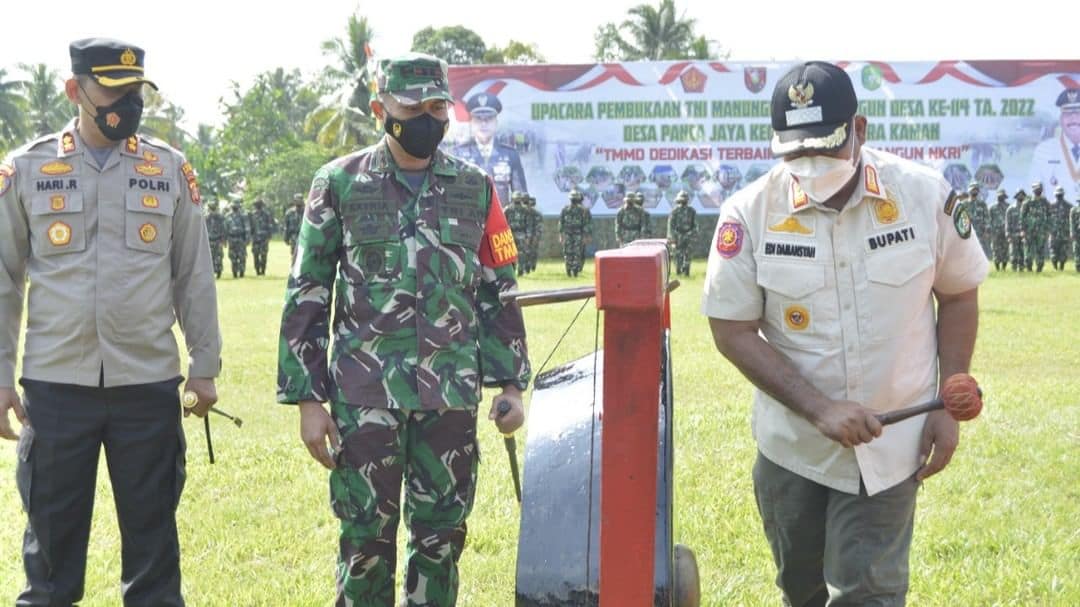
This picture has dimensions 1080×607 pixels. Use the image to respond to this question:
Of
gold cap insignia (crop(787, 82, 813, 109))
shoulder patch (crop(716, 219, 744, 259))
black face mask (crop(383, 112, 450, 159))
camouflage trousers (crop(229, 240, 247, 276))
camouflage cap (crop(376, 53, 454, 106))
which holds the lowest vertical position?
camouflage trousers (crop(229, 240, 247, 276))

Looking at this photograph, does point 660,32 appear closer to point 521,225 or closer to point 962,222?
point 521,225

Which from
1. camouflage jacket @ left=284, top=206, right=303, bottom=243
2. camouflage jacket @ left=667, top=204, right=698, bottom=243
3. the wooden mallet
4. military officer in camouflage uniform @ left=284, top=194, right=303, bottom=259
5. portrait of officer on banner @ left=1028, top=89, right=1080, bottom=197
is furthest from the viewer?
portrait of officer on banner @ left=1028, top=89, right=1080, bottom=197

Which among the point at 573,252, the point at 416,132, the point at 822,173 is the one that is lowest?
the point at 573,252

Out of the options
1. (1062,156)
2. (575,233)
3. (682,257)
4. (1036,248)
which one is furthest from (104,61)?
(1062,156)

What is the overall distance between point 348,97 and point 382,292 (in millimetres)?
45711

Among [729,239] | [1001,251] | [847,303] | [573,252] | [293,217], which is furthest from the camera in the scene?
[293,217]

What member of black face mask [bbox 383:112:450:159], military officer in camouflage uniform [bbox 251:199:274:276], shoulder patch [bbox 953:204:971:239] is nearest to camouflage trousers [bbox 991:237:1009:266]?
military officer in camouflage uniform [bbox 251:199:274:276]

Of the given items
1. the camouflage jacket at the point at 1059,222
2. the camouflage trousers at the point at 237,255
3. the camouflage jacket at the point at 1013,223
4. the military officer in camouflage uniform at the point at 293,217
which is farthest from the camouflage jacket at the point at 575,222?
the camouflage jacket at the point at 1059,222

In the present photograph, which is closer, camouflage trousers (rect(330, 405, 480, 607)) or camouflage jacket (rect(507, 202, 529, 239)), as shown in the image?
camouflage trousers (rect(330, 405, 480, 607))

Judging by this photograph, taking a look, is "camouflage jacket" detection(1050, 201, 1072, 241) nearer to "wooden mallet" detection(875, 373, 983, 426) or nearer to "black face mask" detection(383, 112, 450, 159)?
"black face mask" detection(383, 112, 450, 159)

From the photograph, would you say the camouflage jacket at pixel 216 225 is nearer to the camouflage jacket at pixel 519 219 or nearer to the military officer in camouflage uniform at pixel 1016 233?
the camouflage jacket at pixel 519 219

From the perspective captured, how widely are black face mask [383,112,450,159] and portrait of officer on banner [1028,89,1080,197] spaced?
29.6m

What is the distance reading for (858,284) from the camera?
302cm

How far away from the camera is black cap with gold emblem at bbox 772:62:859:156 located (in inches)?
115
